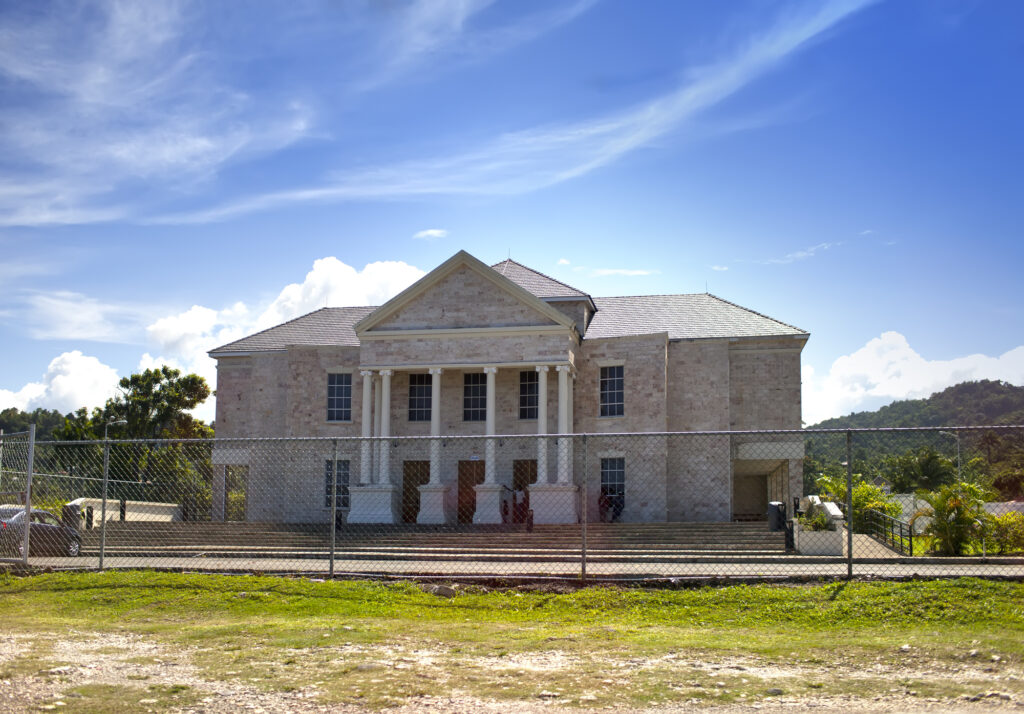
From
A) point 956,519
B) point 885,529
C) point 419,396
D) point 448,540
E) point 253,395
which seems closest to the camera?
point 956,519

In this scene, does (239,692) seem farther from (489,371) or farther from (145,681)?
(489,371)

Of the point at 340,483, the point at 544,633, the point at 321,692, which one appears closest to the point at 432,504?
the point at 340,483

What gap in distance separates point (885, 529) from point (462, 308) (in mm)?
14092

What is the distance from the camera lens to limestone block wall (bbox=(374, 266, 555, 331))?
2928 cm

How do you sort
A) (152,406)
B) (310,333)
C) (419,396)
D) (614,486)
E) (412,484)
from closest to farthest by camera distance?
(614,486), (412,484), (419,396), (310,333), (152,406)

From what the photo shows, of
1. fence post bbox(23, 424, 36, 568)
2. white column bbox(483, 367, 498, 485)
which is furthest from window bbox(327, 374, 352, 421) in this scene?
fence post bbox(23, 424, 36, 568)

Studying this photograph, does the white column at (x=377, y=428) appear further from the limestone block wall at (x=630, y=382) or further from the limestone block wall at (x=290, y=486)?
the limestone block wall at (x=630, y=382)

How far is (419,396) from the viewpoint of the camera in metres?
31.7

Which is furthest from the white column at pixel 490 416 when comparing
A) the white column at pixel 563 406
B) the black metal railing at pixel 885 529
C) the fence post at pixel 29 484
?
the fence post at pixel 29 484

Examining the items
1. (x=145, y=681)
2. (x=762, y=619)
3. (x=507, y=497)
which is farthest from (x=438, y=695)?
(x=507, y=497)

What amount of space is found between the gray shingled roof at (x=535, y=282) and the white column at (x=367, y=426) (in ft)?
20.1

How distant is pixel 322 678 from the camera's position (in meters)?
7.73

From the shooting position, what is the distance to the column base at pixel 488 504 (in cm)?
2755

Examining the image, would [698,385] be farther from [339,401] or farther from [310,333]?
[310,333]
